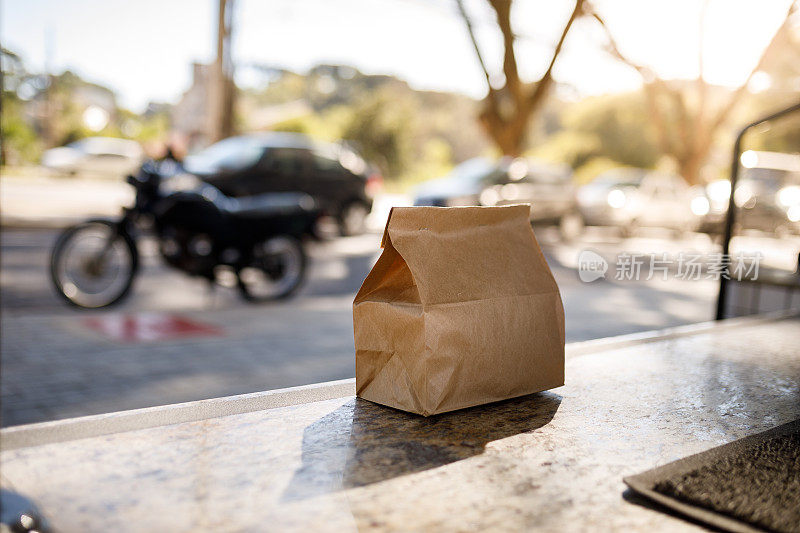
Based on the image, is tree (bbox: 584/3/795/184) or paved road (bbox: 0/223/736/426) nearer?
paved road (bbox: 0/223/736/426)

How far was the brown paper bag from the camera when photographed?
4.53 feet

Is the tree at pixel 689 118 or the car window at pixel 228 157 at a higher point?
the tree at pixel 689 118

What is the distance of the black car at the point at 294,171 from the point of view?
1169cm

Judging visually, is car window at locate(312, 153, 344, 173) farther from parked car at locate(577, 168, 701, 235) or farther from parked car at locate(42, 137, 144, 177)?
parked car at locate(42, 137, 144, 177)

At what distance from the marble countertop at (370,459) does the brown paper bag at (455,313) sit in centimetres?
8

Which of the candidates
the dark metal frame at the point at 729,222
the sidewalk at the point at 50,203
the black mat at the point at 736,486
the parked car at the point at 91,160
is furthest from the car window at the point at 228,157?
the parked car at the point at 91,160

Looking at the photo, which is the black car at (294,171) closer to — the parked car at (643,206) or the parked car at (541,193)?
the parked car at (541,193)

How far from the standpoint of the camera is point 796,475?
4.15 ft

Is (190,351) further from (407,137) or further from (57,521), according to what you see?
(407,137)

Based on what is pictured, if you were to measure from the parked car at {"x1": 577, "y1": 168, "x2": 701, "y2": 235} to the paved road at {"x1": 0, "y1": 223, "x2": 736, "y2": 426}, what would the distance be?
780 cm

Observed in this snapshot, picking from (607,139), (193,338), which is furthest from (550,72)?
(607,139)

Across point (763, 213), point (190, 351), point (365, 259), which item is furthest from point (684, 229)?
point (190, 351)

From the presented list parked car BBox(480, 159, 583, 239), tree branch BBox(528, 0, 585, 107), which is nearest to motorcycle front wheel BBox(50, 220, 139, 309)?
parked car BBox(480, 159, 583, 239)

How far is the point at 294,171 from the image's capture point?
12523 mm
